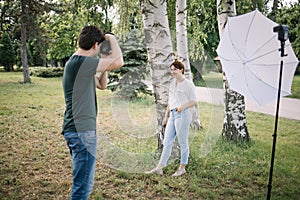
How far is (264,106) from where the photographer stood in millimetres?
5582

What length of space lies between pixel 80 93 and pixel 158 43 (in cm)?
173

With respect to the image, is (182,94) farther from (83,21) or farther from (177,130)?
(83,21)

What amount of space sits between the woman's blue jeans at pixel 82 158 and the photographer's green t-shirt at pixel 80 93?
0.05 m

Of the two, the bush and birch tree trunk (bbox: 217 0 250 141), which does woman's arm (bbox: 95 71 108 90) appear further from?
the bush

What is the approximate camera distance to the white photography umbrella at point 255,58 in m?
3.08

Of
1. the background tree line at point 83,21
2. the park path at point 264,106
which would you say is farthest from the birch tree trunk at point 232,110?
the park path at point 264,106

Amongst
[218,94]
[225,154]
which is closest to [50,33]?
[225,154]

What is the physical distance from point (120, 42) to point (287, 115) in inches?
270

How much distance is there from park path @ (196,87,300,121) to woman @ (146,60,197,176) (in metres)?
0.12

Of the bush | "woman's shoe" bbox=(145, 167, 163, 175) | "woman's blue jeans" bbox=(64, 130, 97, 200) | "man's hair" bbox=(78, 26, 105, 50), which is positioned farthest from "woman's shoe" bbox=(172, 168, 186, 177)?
the bush

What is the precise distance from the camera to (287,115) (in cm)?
809

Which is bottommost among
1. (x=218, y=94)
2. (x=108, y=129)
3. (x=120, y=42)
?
(x=108, y=129)

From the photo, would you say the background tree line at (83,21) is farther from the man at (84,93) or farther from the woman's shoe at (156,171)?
the woman's shoe at (156,171)

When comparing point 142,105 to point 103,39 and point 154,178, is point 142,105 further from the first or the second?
point 103,39
